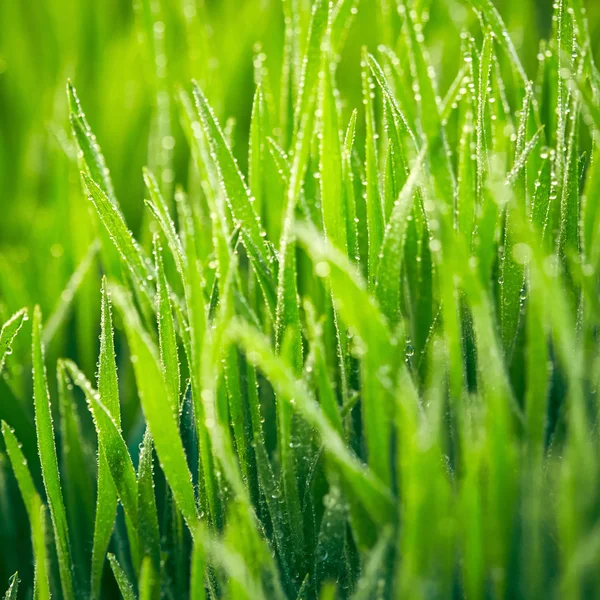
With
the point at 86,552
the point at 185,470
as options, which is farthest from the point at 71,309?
the point at 185,470

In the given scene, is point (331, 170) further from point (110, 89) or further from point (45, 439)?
point (110, 89)

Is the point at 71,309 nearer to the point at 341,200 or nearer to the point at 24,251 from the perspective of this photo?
the point at 24,251

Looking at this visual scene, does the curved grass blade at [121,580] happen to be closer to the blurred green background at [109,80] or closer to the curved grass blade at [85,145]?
the curved grass blade at [85,145]

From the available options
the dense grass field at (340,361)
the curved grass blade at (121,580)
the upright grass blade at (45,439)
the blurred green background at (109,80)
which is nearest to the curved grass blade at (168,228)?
the dense grass field at (340,361)

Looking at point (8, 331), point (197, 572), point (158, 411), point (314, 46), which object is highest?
point (314, 46)

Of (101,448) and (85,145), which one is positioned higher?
(85,145)

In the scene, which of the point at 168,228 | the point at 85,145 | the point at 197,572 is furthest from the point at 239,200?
the point at 197,572

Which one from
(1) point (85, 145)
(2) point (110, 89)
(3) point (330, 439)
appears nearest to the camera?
(3) point (330, 439)
